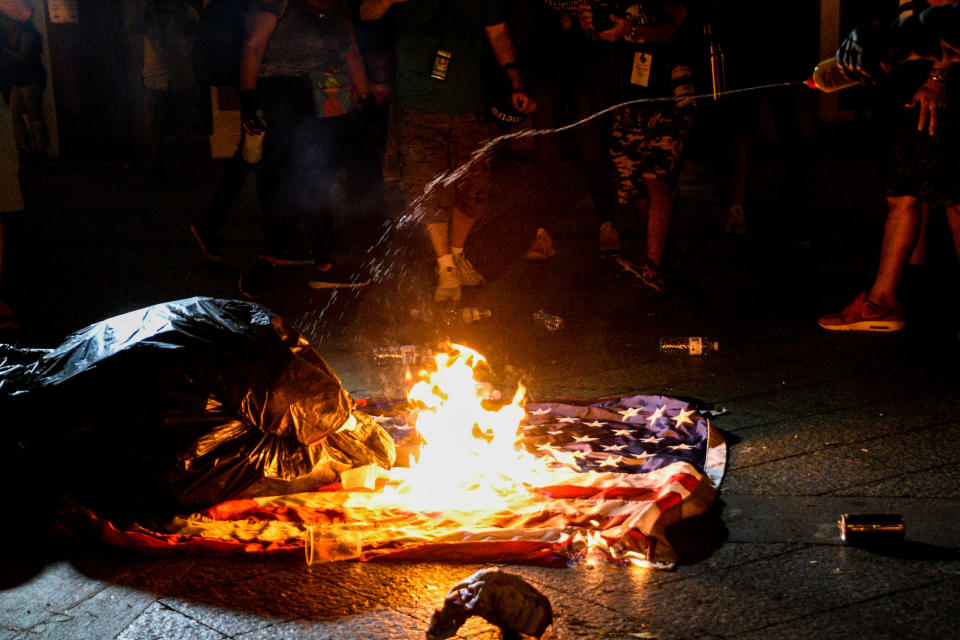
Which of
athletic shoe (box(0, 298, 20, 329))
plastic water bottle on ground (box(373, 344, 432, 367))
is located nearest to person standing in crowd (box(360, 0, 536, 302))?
plastic water bottle on ground (box(373, 344, 432, 367))

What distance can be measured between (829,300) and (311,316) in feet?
10.5

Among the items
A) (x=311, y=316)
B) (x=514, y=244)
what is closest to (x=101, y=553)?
(x=311, y=316)

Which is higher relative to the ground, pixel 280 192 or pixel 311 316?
pixel 280 192

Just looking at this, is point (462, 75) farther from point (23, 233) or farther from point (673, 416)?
point (23, 233)

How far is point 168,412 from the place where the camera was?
3215mm

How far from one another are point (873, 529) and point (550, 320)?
2960mm

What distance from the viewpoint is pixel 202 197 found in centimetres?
1141

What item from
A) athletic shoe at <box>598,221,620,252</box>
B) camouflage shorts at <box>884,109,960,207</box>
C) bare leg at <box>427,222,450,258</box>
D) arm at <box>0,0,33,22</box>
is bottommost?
athletic shoe at <box>598,221,620,252</box>

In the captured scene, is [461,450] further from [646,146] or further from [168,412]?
[646,146]

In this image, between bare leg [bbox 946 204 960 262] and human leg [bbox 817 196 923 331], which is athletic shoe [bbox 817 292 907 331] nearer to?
human leg [bbox 817 196 923 331]

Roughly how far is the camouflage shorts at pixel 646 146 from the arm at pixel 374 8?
1.65 m

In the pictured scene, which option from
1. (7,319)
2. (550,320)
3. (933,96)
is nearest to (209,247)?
(7,319)

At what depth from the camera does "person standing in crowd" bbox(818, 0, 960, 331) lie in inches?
193

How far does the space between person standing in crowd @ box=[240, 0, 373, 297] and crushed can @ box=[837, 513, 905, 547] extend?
4.49 metres
